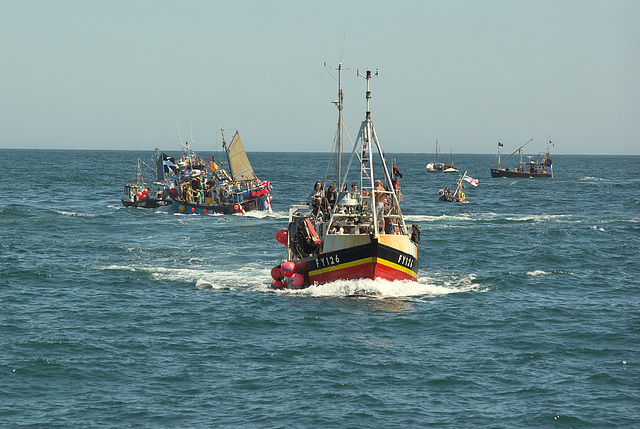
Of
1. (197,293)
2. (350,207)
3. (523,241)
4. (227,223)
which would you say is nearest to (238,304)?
(197,293)

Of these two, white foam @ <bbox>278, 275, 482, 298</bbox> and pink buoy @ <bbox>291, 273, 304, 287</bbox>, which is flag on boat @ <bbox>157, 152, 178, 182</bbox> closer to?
white foam @ <bbox>278, 275, 482, 298</bbox>

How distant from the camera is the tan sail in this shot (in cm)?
7088

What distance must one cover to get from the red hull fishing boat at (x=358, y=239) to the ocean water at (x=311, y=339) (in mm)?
762

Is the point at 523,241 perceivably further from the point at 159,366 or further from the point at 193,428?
the point at 193,428

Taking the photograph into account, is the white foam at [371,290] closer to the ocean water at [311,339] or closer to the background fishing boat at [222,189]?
the ocean water at [311,339]

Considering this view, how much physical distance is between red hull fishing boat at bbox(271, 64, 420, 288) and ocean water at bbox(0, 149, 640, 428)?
2.50 ft

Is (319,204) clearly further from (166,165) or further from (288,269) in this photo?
(166,165)

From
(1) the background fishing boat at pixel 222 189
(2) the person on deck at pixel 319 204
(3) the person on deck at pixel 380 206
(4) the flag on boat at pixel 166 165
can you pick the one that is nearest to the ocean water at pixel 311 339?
(3) the person on deck at pixel 380 206

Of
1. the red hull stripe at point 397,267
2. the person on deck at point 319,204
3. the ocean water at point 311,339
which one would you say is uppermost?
the person on deck at point 319,204

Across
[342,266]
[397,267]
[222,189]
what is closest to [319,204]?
[342,266]

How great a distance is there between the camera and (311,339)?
25594mm

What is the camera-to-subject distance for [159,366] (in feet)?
74.5

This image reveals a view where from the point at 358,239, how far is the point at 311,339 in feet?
17.6

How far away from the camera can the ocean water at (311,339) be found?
1952 centimetres
